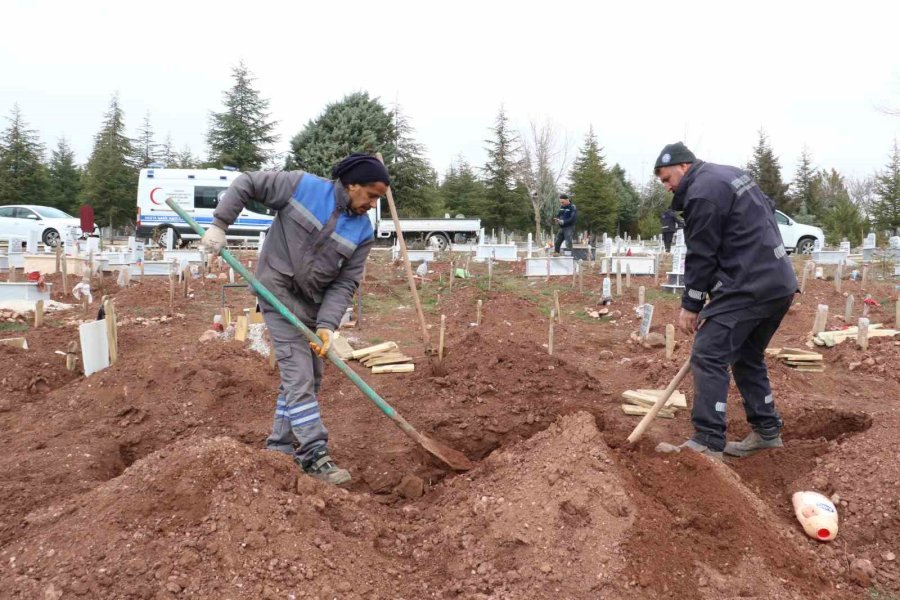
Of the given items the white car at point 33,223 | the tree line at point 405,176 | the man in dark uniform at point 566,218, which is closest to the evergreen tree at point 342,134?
the tree line at point 405,176

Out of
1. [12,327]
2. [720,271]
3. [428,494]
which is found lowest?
[428,494]

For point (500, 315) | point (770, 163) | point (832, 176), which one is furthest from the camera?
point (832, 176)

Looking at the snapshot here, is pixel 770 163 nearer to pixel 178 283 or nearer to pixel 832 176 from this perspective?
pixel 832 176

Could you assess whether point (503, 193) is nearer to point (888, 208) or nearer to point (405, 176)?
point (405, 176)

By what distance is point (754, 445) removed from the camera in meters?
3.93

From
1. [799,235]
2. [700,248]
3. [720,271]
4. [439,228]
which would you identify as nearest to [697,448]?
[720,271]

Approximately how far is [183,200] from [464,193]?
72.2 feet

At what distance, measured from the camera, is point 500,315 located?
962 centimetres

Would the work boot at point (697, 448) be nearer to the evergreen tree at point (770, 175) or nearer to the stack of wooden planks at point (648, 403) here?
the stack of wooden planks at point (648, 403)

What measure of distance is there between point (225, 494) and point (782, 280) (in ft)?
10.2

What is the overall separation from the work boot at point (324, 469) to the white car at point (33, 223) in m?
18.5

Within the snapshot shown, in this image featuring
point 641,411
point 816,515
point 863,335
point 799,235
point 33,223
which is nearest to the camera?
point 816,515

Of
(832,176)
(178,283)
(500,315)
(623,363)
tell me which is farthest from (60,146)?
(832,176)

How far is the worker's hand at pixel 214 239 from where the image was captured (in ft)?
10.8
